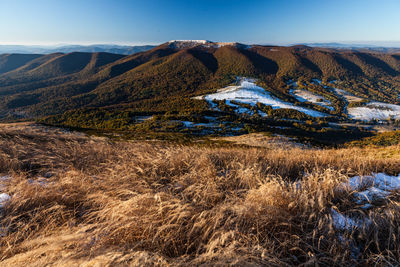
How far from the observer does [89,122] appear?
48.7 m

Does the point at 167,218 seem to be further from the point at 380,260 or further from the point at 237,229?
the point at 380,260

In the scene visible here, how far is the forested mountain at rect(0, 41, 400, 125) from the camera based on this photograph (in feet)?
307

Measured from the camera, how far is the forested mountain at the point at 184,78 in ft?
→ 307

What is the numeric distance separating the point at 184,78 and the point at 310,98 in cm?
7624

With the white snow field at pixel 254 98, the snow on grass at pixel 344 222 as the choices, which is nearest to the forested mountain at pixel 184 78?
the white snow field at pixel 254 98

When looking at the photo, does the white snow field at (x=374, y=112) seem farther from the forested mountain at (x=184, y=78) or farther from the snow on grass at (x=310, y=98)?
the forested mountain at (x=184, y=78)

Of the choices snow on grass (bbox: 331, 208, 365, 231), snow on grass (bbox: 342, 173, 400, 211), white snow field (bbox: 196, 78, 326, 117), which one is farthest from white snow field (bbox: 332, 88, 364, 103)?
snow on grass (bbox: 331, 208, 365, 231)

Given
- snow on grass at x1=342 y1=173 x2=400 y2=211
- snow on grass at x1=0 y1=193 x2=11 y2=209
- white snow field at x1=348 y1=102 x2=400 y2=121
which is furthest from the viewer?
white snow field at x1=348 y1=102 x2=400 y2=121

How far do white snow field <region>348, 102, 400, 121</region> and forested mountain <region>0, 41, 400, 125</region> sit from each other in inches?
974

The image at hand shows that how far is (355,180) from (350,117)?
85510mm

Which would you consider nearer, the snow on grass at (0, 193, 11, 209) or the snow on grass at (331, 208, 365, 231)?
the snow on grass at (331, 208, 365, 231)

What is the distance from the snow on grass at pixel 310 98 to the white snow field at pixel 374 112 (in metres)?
8.73

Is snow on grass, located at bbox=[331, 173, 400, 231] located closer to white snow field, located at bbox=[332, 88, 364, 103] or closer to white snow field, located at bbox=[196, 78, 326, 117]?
white snow field, located at bbox=[196, 78, 326, 117]

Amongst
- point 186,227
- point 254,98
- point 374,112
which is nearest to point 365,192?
point 186,227
